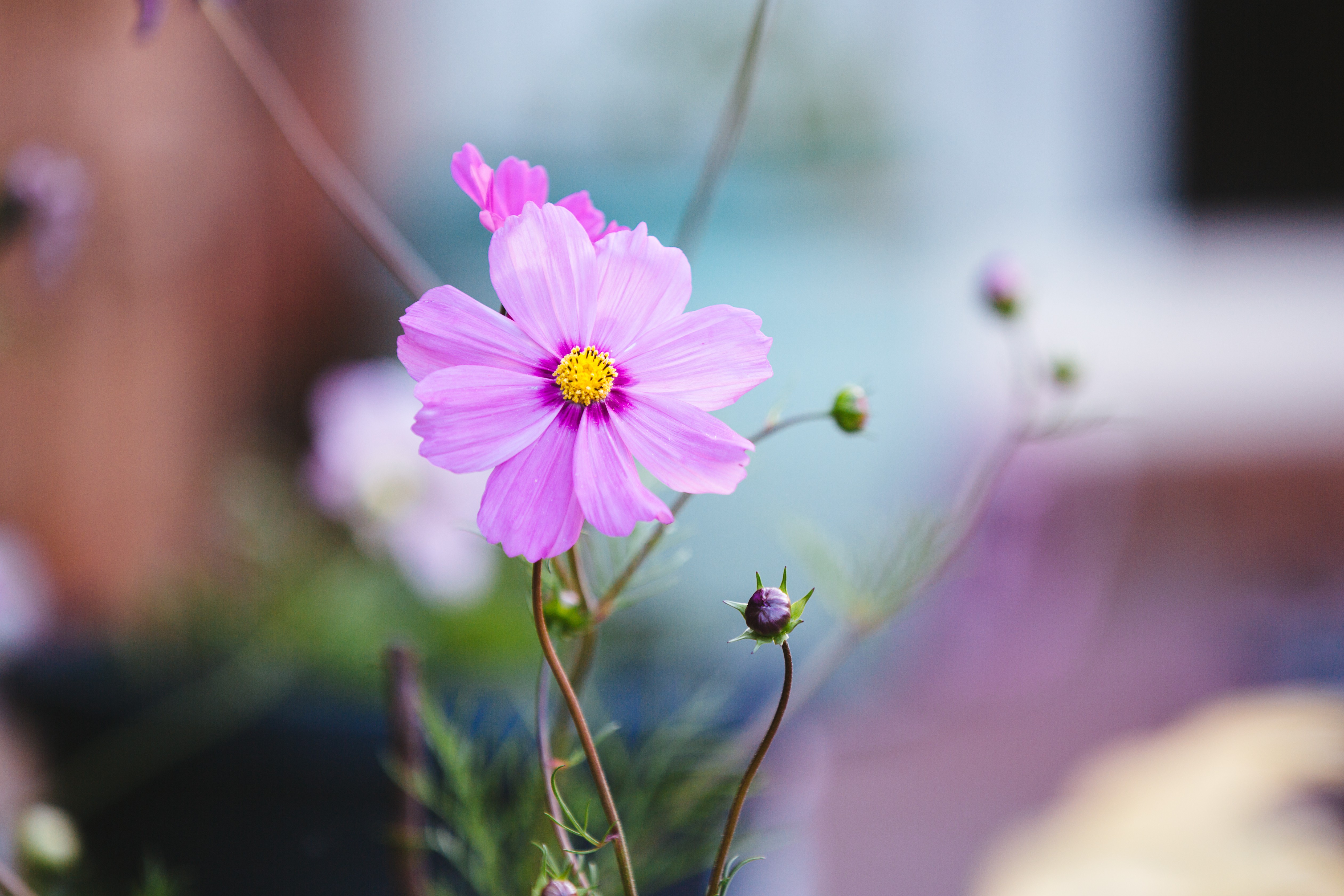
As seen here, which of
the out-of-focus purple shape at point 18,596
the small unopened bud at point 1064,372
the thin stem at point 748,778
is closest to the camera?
the thin stem at point 748,778

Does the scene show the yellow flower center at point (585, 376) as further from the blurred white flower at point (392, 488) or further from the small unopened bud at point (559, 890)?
the blurred white flower at point (392, 488)

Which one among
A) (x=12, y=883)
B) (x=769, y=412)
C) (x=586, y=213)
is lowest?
(x=12, y=883)

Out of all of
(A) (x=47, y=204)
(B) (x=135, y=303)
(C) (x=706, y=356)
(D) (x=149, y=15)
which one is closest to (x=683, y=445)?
(C) (x=706, y=356)

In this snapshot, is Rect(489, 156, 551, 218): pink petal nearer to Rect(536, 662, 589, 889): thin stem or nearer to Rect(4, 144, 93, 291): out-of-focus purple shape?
Rect(536, 662, 589, 889): thin stem

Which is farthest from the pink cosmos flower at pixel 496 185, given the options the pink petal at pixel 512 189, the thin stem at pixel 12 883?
the thin stem at pixel 12 883

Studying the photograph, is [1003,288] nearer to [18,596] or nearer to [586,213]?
[586,213]

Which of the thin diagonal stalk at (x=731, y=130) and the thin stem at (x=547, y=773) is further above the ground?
the thin diagonal stalk at (x=731, y=130)
